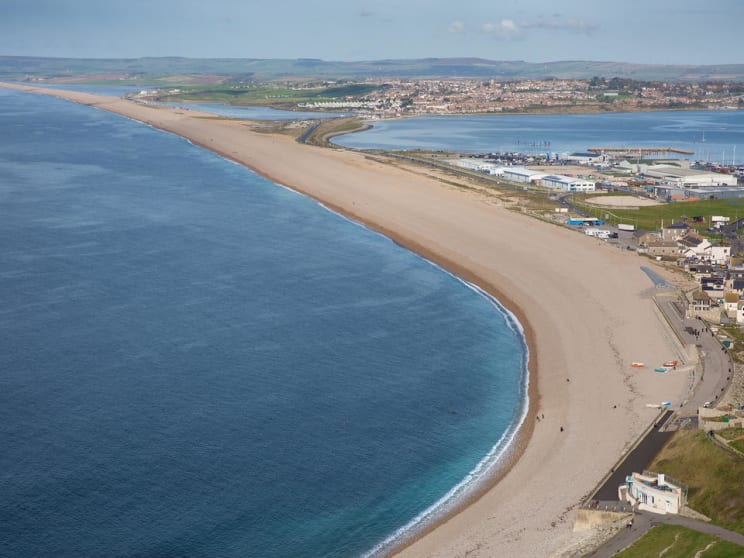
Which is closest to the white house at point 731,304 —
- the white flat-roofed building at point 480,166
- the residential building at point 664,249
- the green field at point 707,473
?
the residential building at point 664,249

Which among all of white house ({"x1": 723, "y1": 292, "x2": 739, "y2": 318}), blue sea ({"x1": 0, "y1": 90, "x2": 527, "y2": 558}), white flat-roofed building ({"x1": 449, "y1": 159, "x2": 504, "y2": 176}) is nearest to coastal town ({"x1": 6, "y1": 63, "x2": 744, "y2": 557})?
white house ({"x1": 723, "y1": 292, "x2": 739, "y2": 318})

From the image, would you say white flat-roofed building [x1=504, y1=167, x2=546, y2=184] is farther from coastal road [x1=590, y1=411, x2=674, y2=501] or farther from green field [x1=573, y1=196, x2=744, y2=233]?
coastal road [x1=590, y1=411, x2=674, y2=501]

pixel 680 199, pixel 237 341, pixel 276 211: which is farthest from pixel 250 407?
pixel 680 199

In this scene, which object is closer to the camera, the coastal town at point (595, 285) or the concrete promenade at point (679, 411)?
the concrete promenade at point (679, 411)

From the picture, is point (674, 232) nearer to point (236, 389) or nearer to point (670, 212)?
point (670, 212)

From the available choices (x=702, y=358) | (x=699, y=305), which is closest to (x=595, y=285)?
(x=699, y=305)

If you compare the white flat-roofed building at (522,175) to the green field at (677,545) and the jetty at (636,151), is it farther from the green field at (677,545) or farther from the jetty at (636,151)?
the green field at (677,545)
